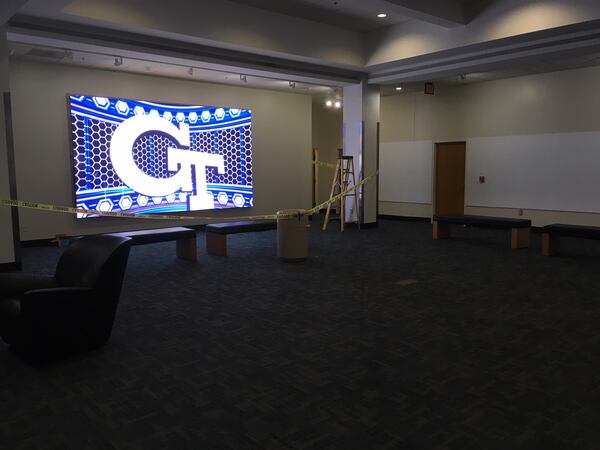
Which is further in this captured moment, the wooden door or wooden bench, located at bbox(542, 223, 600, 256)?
the wooden door

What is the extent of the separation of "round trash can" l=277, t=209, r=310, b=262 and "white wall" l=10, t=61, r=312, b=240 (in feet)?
12.6

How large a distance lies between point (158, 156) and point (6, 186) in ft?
11.8

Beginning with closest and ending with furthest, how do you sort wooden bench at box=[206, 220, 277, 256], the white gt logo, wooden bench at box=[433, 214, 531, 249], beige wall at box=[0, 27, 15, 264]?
beige wall at box=[0, 27, 15, 264]
wooden bench at box=[206, 220, 277, 256]
wooden bench at box=[433, 214, 531, 249]
the white gt logo

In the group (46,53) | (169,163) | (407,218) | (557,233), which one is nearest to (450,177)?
(407,218)

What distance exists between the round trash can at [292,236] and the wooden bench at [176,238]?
3.99 feet

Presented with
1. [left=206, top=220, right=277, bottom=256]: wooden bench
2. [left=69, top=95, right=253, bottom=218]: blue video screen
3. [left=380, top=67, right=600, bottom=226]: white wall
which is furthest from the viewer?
[left=380, top=67, right=600, bottom=226]: white wall

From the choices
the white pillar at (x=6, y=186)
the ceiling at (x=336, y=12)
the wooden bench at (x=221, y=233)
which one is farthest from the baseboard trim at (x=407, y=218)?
the white pillar at (x=6, y=186)

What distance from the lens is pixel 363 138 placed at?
9.98m

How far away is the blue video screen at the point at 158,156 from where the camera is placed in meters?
8.49

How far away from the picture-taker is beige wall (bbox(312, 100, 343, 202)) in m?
13.6

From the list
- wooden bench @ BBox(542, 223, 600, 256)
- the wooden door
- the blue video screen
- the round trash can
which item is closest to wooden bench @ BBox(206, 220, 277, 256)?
the round trash can

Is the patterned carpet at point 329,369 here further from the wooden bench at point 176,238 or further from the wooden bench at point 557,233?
the wooden bench at point 557,233

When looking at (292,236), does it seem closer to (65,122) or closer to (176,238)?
(176,238)

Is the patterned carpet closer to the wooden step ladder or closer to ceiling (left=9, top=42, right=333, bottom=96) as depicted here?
ceiling (left=9, top=42, right=333, bottom=96)
